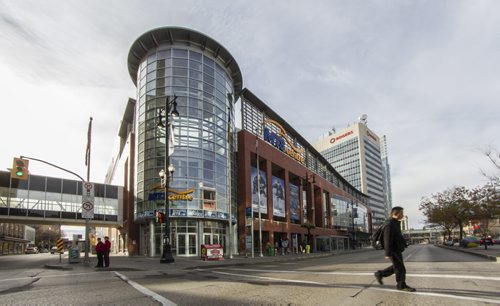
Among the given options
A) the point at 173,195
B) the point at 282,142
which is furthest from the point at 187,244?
the point at 282,142

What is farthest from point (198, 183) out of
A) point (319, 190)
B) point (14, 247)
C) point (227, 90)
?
point (14, 247)

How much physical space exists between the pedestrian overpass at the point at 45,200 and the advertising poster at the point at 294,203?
24.4m

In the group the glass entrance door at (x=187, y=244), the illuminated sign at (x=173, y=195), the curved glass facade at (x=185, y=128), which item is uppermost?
the curved glass facade at (x=185, y=128)

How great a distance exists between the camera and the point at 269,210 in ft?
148

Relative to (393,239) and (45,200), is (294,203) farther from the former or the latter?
(393,239)

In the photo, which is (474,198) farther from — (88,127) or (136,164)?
(88,127)

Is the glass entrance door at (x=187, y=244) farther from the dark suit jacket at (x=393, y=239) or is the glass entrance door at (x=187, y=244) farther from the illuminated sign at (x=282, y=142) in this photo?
the dark suit jacket at (x=393, y=239)

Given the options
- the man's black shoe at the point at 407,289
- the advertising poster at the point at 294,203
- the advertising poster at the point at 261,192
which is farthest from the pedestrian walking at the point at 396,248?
the advertising poster at the point at 294,203

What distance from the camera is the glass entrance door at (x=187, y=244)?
33188 millimetres

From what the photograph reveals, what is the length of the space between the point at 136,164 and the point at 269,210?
16.7 m

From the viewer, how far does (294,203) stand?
180 feet

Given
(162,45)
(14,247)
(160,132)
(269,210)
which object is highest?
(162,45)

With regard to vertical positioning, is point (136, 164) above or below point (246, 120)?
below

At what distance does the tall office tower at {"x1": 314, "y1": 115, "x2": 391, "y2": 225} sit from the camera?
15275 centimetres
